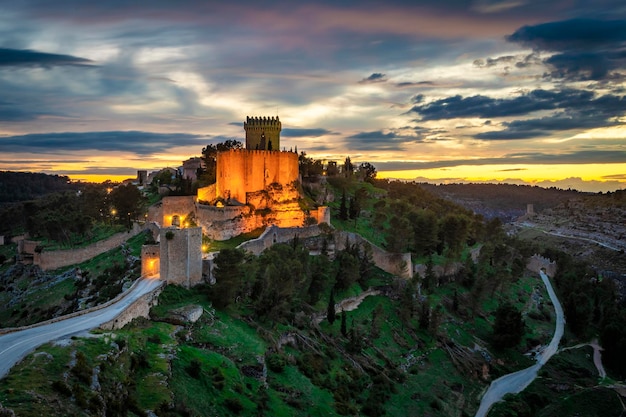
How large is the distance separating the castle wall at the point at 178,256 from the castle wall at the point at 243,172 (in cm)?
2180

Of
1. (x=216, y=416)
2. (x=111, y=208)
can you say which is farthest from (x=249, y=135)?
(x=216, y=416)

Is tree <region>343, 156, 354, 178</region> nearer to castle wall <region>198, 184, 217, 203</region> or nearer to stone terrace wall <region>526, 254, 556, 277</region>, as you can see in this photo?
stone terrace wall <region>526, 254, 556, 277</region>

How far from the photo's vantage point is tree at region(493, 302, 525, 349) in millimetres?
47094

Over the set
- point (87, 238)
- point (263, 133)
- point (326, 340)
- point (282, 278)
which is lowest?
point (326, 340)

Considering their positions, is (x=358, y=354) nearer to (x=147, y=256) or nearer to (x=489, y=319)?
(x=147, y=256)

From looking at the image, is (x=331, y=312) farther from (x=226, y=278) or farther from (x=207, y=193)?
(x=207, y=193)

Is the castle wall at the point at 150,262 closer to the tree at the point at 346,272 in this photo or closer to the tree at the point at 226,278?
the tree at the point at 226,278

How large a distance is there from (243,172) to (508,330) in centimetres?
2879

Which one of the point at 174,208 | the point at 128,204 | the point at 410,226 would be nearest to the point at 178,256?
the point at 174,208

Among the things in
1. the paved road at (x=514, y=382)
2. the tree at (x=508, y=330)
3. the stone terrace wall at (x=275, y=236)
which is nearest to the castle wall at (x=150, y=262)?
the stone terrace wall at (x=275, y=236)

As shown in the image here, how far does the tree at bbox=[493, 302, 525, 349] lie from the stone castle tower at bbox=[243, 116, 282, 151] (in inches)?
1167

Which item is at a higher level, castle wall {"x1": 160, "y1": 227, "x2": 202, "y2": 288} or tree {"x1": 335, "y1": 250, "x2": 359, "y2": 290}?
castle wall {"x1": 160, "y1": 227, "x2": 202, "y2": 288}

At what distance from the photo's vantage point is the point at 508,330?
4753 centimetres

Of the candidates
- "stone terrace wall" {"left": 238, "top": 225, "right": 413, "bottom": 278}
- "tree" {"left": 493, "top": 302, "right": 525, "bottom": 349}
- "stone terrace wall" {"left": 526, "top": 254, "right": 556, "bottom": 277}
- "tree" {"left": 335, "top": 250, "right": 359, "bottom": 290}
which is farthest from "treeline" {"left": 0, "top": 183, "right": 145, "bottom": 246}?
"stone terrace wall" {"left": 526, "top": 254, "right": 556, "bottom": 277}
